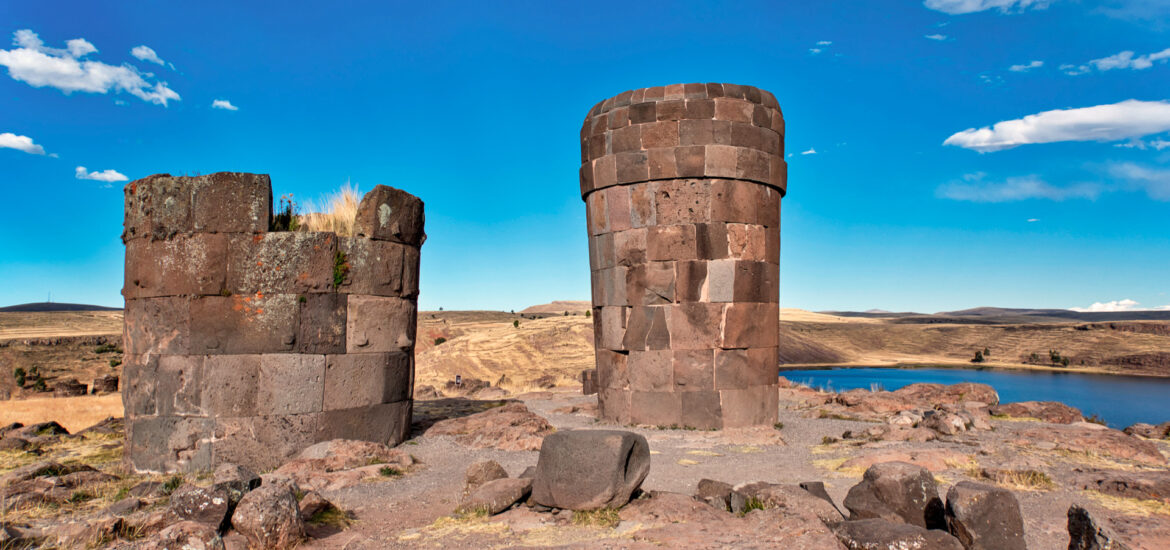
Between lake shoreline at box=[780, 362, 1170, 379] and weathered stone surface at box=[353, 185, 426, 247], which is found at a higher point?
weathered stone surface at box=[353, 185, 426, 247]

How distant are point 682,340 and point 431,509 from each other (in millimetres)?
5517

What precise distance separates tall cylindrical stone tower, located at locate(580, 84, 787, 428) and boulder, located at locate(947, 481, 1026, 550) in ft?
19.2

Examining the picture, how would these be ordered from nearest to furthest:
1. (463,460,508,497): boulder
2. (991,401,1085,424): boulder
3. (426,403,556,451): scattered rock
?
(463,460,508,497): boulder, (426,403,556,451): scattered rock, (991,401,1085,424): boulder

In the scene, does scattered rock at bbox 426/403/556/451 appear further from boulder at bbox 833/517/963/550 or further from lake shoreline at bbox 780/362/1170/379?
lake shoreline at bbox 780/362/1170/379

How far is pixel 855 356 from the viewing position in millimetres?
48219

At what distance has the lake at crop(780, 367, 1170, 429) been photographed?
1830 centimetres

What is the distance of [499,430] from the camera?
972 cm

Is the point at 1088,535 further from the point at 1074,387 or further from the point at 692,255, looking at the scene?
the point at 1074,387

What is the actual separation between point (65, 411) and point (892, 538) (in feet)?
53.8

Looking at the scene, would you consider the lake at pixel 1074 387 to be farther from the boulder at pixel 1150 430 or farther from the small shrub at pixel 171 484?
the small shrub at pixel 171 484

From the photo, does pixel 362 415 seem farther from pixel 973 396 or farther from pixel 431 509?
pixel 973 396

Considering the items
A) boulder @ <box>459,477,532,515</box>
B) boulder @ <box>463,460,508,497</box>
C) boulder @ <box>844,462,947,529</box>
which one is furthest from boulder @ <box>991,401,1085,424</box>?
boulder @ <box>459,477,532,515</box>

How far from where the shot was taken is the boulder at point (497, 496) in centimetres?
553

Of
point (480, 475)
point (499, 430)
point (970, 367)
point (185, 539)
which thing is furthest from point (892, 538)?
point (970, 367)
